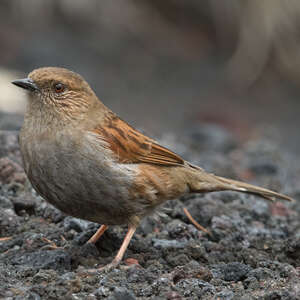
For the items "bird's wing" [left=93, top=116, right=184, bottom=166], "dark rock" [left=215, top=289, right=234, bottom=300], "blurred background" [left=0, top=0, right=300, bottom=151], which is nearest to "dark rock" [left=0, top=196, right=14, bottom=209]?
"bird's wing" [left=93, top=116, right=184, bottom=166]

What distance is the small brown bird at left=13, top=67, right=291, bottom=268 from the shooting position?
514 cm

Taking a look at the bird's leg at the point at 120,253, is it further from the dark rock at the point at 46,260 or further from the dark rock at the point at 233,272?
the dark rock at the point at 233,272

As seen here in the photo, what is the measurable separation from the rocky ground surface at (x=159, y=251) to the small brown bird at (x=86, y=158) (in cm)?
31

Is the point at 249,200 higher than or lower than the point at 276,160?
lower

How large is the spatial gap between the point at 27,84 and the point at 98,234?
1.47 meters

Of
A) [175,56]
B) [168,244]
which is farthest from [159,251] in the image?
[175,56]

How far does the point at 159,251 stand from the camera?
5.62 metres

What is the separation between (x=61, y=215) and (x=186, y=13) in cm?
946

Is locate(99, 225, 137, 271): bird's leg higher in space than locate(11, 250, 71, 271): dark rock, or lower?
higher

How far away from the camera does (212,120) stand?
1241 centimetres

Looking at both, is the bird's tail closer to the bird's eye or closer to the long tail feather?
the long tail feather

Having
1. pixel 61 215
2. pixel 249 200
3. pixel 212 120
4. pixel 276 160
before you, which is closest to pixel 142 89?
pixel 212 120

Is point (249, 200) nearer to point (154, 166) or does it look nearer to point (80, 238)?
point (154, 166)

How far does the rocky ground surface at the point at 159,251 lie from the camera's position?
177 inches
